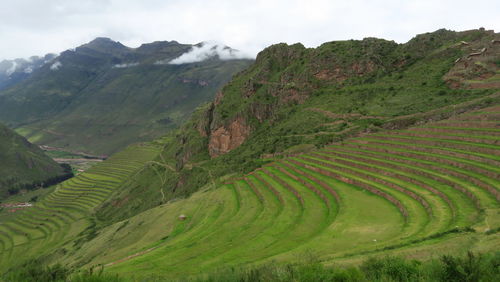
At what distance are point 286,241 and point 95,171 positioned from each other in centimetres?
12815

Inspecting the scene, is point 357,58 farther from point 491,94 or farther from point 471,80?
point 491,94

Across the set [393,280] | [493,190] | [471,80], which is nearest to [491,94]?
[471,80]

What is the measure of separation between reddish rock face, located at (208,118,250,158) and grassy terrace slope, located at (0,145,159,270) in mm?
38662

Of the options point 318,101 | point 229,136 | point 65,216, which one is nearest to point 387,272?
point 318,101

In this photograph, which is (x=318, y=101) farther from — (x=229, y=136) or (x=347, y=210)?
(x=347, y=210)

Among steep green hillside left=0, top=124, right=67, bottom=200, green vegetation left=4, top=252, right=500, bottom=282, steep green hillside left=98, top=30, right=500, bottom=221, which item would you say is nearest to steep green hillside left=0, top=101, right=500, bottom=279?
green vegetation left=4, top=252, right=500, bottom=282

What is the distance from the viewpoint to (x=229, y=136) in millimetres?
87375

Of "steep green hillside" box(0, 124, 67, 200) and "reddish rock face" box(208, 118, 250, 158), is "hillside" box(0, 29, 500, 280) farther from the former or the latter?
"steep green hillside" box(0, 124, 67, 200)

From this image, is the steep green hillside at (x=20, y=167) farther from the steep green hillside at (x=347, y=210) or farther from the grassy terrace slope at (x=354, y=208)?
the grassy terrace slope at (x=354, y=208)

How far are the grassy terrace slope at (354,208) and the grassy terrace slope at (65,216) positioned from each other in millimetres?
43957

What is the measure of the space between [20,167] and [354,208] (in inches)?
7991

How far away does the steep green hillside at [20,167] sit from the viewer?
15662 centimetres

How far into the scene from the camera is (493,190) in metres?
23.2

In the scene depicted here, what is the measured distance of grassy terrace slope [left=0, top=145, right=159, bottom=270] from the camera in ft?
249
